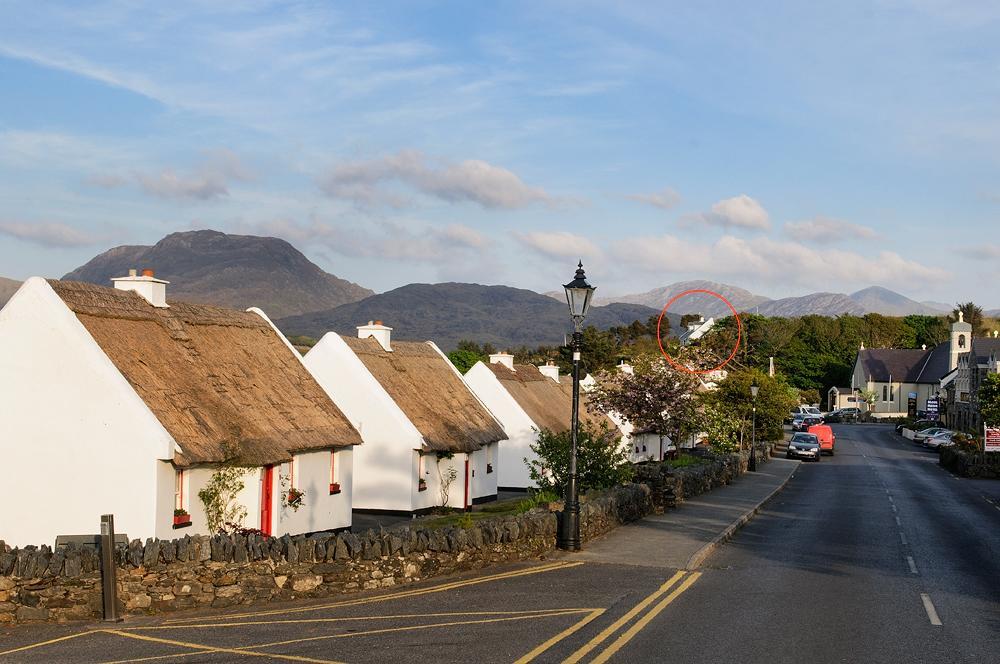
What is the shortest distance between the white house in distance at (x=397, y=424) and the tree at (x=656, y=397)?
5889mm

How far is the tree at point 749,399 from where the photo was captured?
6184cm

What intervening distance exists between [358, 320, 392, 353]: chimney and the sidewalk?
12645mm

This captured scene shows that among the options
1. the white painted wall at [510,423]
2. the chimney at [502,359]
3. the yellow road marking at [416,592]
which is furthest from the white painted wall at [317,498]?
the chimney at [502,359]

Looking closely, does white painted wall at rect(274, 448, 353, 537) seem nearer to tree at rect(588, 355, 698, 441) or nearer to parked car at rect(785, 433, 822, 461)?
tree at rect(588, 355, 698, 441)

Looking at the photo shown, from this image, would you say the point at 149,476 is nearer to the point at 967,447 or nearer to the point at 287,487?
the point at 287,487

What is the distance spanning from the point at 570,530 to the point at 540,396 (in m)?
31.9

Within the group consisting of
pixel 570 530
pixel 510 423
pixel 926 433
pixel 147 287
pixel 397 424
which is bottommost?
pixel 926 433

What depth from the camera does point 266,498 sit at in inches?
993

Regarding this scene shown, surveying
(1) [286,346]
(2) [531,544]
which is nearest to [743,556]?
(2) [531,544]

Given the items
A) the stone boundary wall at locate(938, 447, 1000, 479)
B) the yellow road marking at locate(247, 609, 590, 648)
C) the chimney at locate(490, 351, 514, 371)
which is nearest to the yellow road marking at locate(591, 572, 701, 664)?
the yellow road marking at locate(247, 609, 590, 648)

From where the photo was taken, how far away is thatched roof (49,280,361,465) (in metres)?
22.5

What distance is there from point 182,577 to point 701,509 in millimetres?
19454

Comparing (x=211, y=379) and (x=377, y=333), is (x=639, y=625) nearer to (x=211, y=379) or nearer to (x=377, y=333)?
(x=211, y=379)

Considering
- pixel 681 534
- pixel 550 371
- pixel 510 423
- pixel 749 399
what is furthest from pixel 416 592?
Result: pixel 749 399
